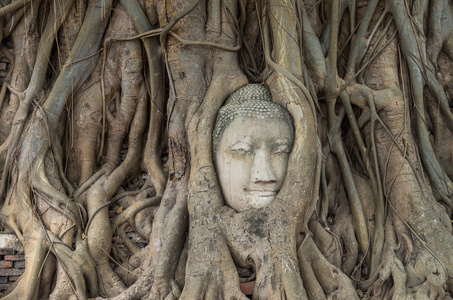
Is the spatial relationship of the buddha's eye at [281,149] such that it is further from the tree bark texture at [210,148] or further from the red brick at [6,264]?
the red brick at [6,264]

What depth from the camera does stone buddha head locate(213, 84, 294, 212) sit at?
326 centimetres

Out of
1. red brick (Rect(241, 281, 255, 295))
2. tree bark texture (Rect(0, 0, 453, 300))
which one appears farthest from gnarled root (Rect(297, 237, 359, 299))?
red brick (Rect(241, 281, 255, 295))

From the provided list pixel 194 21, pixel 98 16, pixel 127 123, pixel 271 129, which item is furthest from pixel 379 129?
pixel 98 16

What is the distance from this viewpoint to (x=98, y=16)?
4059mm

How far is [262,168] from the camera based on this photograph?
3.22 m

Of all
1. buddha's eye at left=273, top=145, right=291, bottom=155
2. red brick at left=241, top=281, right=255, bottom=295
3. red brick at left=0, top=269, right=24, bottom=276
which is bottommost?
red brick at left=241, top=281, right=255, bottom=295

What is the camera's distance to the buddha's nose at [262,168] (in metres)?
3.21

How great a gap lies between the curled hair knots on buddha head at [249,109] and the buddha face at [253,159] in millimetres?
34

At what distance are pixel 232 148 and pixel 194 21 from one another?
1.07 metres

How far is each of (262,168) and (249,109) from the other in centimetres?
40

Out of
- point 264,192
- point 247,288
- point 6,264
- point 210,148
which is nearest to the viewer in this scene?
point 247,288

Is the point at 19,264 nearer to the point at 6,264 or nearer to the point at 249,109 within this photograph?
the point at 6,264

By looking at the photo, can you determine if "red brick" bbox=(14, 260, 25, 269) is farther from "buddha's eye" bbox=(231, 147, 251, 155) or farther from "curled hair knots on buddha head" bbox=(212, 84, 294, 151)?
A: "buddha's eye" bbox=(231, 147, 251, 155)

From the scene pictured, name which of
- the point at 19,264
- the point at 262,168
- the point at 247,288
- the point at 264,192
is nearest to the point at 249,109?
the point at 262,168
